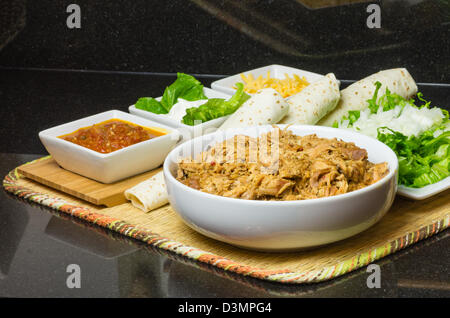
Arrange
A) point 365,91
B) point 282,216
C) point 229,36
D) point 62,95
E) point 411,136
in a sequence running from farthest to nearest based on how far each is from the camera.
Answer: point 229,36 → point 62,95 → point 365,91 → point 411,136 → point 282,216

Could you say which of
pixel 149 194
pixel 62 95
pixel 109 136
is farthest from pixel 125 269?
pixel 62 95

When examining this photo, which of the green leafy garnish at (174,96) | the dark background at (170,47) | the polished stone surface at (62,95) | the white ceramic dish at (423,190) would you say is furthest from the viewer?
the dark background at (170,47)

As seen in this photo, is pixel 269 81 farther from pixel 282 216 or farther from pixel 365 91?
pixel 282 216

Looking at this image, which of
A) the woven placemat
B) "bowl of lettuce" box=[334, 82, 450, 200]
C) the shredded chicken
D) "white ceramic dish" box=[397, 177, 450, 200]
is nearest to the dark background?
the woven placemat

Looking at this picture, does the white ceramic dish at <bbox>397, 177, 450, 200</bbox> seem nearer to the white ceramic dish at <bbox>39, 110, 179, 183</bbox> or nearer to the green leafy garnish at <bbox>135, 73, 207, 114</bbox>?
the white ceramic dish at <bbox>39, 110, 179, 183</bbox>

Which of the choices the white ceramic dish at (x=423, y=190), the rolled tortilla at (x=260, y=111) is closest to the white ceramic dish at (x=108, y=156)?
the rolled tortilla at (x=260, y=111)

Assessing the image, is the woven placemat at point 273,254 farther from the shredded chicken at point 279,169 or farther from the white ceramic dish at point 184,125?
the white ceramic dish at point 184,125

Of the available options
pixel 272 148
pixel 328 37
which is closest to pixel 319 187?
pixel 272 148
